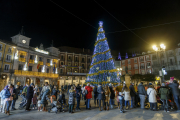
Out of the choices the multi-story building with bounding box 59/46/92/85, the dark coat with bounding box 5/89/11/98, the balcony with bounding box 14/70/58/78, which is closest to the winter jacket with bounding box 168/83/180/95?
the dark coat with bounding box 5/89/11/98

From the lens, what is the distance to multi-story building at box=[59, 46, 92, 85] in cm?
4478

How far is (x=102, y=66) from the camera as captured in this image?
15.8 m

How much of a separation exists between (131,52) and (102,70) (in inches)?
1790

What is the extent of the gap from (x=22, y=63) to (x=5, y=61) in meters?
3.88

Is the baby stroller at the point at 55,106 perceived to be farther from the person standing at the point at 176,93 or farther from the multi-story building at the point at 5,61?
the multi-story building at the point at 5,61

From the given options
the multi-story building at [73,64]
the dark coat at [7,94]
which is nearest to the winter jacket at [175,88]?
the dark coat at [7,94]

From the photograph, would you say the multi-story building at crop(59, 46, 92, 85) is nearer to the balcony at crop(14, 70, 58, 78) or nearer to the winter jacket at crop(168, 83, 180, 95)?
the balcony at crop(14, 70, 58, 78)

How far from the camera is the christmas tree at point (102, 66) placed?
15523 millimetres

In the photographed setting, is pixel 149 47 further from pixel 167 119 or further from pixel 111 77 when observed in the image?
pixel 167 119

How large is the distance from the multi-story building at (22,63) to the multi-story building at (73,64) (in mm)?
6842

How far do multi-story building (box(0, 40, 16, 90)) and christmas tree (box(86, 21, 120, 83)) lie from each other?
22.5 metres

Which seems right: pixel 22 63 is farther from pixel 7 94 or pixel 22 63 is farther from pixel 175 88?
pixel 175 88

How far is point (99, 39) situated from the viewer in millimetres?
16656

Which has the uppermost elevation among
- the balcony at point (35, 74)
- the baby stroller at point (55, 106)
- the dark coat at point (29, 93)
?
the balcony at point (35, 74)
